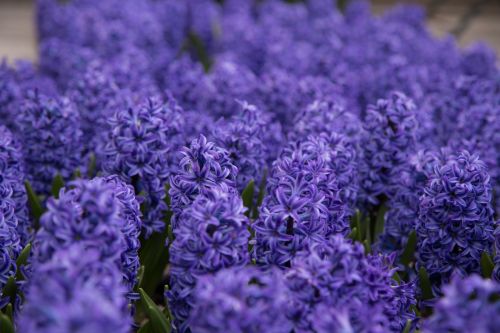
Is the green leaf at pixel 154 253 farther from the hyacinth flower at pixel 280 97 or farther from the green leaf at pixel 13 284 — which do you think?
the hyacinth flower at pixel 280 97

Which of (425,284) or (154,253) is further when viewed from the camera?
(154,253)

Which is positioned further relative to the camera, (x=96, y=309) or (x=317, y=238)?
(x=317, y=238)

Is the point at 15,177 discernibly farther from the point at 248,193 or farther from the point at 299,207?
the point at 299,207

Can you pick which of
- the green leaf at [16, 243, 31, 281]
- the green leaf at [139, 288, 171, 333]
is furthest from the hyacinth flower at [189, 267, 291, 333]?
the green leaf at [16, 243, 31, 281]

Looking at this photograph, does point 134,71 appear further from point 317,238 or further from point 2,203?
point 317,238

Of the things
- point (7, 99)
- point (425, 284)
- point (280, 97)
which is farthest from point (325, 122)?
point (7, 99)

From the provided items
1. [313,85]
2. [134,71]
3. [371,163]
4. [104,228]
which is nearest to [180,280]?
[104,228]
